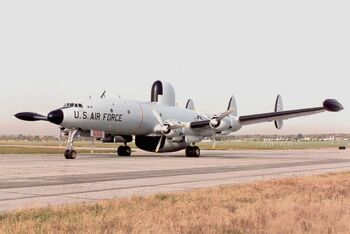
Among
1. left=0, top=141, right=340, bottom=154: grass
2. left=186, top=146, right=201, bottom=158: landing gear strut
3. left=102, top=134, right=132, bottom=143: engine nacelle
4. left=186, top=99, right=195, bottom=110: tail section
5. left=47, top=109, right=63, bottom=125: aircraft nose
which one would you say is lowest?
left=0, top=141, right=340, bottom=154: grass

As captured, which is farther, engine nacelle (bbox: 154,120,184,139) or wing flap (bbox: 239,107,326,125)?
wing flap (bbox: 239,107,326,125)

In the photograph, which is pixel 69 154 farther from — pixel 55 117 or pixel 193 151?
pixel 193 151

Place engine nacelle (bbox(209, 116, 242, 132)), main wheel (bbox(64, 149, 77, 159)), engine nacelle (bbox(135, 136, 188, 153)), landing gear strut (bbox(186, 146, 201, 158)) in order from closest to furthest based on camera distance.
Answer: main wheel (bbox(64, 149, 77, 159))
engine nacelle (bbox(209, 116, 242, 132))
engine nacelle (bbox(135, 136, 188, 153))
landing gear strut (bbox(186, 146, 201, 158))

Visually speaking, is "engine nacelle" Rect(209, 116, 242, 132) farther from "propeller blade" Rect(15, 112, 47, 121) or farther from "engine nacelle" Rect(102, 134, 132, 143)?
"propeller blade" Rect(15, 112, 47, 121)

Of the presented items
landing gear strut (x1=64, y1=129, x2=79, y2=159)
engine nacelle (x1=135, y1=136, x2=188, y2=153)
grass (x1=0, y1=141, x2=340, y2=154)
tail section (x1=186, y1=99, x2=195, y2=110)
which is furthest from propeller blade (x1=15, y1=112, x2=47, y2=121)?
tail section (x1=186, y1=99, x2=195, y2=110)

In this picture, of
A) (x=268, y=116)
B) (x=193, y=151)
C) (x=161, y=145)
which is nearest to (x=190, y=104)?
(x=193, y=151)

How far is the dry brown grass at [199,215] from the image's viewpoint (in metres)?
7.67

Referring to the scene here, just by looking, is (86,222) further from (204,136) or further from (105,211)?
(204,136)

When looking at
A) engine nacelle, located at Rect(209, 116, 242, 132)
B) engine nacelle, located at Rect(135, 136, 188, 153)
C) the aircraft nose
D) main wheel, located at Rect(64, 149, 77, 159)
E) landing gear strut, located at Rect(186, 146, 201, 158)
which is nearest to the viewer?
main wheel, located at Rect(64, 149, 77, 159)

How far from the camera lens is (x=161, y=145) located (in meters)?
39.9

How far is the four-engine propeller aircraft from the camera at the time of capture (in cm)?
3462

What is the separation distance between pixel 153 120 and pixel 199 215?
31.1 metres

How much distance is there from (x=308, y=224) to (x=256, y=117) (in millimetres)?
33680

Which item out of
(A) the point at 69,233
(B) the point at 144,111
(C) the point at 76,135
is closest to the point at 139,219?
(A) the point at 69,233
